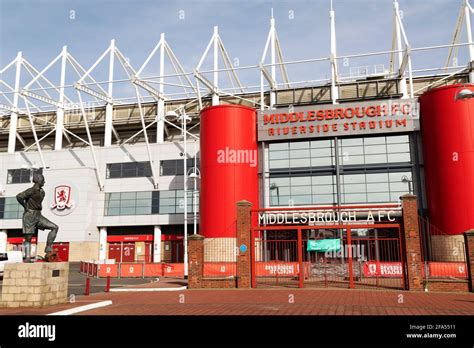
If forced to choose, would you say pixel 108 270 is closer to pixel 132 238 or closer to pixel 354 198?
pixel 132 238

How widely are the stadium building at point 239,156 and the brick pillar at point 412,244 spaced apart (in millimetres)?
6201

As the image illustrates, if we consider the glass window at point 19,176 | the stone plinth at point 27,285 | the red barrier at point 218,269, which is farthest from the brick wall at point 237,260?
the glass window at point 19,176

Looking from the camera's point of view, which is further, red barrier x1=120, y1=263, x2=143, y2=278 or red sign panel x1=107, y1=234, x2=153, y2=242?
red sign panel x1=107, y1=234, x2=153, y2=242

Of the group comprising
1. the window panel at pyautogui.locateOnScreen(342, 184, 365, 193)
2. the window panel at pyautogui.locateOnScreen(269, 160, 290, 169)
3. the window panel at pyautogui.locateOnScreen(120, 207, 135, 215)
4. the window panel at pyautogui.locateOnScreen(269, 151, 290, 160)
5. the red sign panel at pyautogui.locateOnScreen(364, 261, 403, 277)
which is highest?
the window panel at pyautogui.locateOnScreen(269, 151, 290, 160)

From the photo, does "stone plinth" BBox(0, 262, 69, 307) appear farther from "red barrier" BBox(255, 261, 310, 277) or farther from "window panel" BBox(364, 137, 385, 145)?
"window panel" BBox(364, 137, 385, 145)

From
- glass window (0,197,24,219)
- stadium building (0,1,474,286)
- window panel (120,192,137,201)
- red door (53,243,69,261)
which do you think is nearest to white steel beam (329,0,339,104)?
stadium building (0,1,474,286)

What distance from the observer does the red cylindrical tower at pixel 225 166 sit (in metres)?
33.5

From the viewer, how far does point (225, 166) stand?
34.3m

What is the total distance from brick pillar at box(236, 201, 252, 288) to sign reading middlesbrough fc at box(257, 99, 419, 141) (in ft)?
55.6

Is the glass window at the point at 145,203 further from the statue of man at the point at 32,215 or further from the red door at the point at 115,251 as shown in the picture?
the statue of man at the point at 32,215

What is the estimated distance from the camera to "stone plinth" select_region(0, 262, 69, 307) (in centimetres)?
1240

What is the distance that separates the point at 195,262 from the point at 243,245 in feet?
8.05

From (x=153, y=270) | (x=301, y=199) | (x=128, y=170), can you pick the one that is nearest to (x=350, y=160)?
(x=301, y=199)
